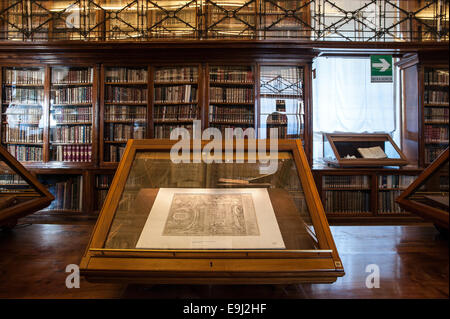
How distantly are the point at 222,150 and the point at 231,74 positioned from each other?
3.07 meters

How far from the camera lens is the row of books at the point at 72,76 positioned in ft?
12.3

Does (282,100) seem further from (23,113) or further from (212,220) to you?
(23,113)

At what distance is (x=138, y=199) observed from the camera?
820 millimetres

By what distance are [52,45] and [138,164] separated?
3528mm

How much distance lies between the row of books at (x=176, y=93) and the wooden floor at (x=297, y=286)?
3020 mm

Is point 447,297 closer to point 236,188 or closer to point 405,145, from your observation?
point 236,188

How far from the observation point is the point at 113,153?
374 cm

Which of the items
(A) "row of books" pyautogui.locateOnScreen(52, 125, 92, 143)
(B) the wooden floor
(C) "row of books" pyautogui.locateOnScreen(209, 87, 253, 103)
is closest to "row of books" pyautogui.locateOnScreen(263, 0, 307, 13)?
(C) "row of books" pyautogui.locateOnScreen(209, 87, 253, 103)

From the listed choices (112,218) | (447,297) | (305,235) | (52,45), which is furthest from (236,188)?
(52,45)

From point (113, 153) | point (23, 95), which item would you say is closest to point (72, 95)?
point (23, 95)

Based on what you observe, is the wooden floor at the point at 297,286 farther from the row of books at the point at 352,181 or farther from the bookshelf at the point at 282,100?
the bookshelf at the point at 282,100

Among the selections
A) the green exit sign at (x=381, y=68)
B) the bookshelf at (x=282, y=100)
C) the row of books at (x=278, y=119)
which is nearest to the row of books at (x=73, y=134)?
the bookshelf at (x=282, y=100)

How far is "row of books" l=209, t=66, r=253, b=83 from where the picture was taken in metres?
3.72

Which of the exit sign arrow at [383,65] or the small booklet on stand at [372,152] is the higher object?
the exit sign arrow at [383,65]
